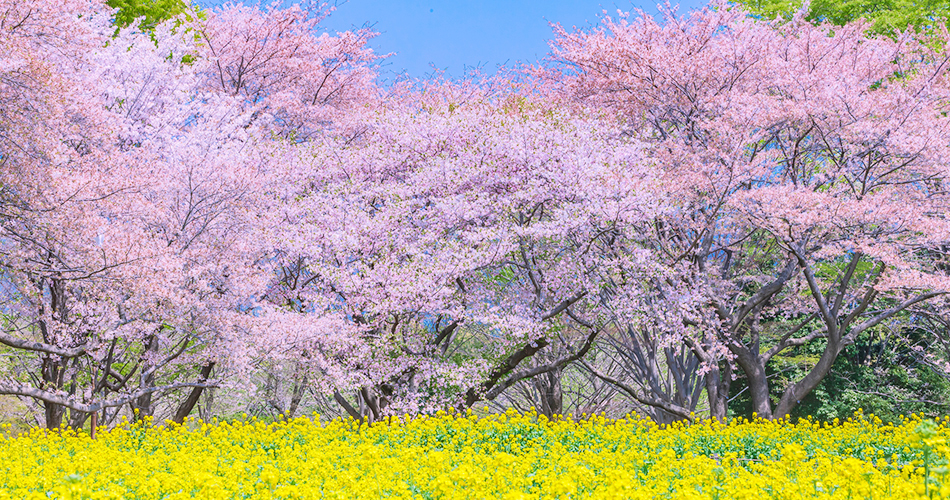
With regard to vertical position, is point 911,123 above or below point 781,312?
above

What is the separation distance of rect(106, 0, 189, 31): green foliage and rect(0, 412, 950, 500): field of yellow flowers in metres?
11.5

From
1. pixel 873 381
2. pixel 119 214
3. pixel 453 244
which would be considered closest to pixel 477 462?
pixel 453 244

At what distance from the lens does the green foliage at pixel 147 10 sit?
18.1 m

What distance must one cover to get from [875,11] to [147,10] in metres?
19.3

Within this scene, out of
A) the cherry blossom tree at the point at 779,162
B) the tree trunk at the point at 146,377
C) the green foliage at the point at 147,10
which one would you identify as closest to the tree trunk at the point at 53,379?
the tree trunk at the point at 146,377

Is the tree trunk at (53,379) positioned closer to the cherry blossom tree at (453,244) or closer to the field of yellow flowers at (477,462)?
the field of yellow flowers at (477,462)

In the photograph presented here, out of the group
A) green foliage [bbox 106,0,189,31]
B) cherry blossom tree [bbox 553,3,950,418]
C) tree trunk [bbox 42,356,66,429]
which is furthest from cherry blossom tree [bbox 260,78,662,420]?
green foliage [bbox 106,0,189,31]

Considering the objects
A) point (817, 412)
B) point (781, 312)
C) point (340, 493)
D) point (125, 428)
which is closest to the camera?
point (340, 493)

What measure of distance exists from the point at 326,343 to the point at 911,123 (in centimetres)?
1056

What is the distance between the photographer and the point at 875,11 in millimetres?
19141

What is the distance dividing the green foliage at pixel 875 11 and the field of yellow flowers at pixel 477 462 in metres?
11.7

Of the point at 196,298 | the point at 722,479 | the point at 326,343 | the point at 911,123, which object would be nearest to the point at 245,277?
the point at 196,298

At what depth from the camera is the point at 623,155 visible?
13078 millimetres

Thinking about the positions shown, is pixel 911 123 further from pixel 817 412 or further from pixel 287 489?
pixel 287 489
